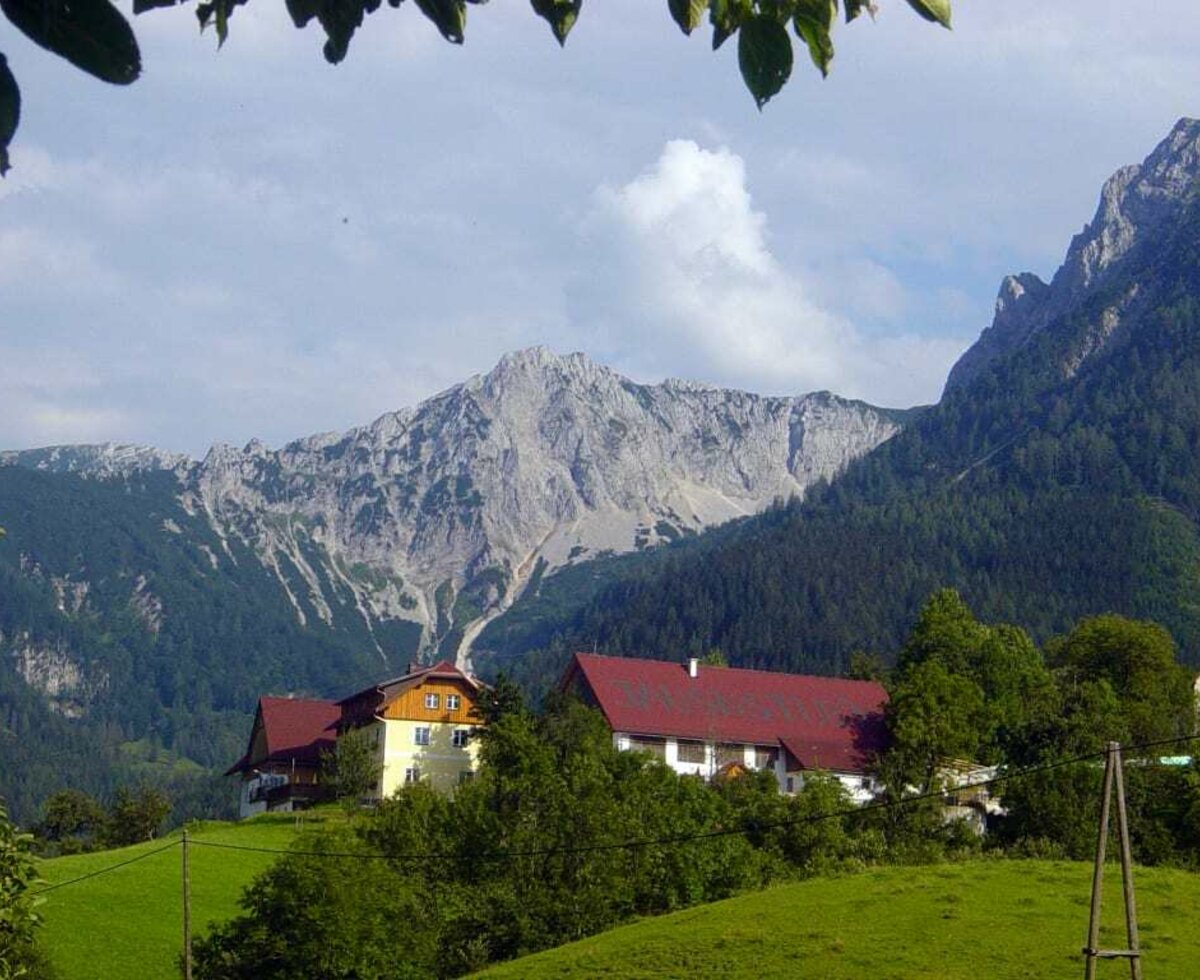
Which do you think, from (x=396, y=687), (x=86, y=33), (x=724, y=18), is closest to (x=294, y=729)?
(x=396, y=687)

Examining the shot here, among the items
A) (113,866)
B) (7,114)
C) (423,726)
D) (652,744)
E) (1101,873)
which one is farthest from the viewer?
(423,726)

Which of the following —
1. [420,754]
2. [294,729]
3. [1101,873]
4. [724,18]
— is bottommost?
[1101,873]

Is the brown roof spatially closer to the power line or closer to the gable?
the gable

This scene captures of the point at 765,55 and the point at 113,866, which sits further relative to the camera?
the point at 113,866

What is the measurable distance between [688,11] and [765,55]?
22 centimetres

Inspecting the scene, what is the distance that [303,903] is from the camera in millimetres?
47969

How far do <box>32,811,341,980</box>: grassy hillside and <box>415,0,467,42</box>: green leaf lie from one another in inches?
1850

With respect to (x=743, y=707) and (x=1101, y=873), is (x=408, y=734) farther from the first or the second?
(x=1101, y=873)

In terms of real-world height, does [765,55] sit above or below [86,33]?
above

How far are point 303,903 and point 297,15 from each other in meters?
47.3

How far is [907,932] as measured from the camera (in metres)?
46.1

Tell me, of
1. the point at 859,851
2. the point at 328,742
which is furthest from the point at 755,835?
the point at 328,742

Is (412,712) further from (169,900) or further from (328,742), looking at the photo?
(169,900)

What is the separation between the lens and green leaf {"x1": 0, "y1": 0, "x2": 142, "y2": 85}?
2.86 m
